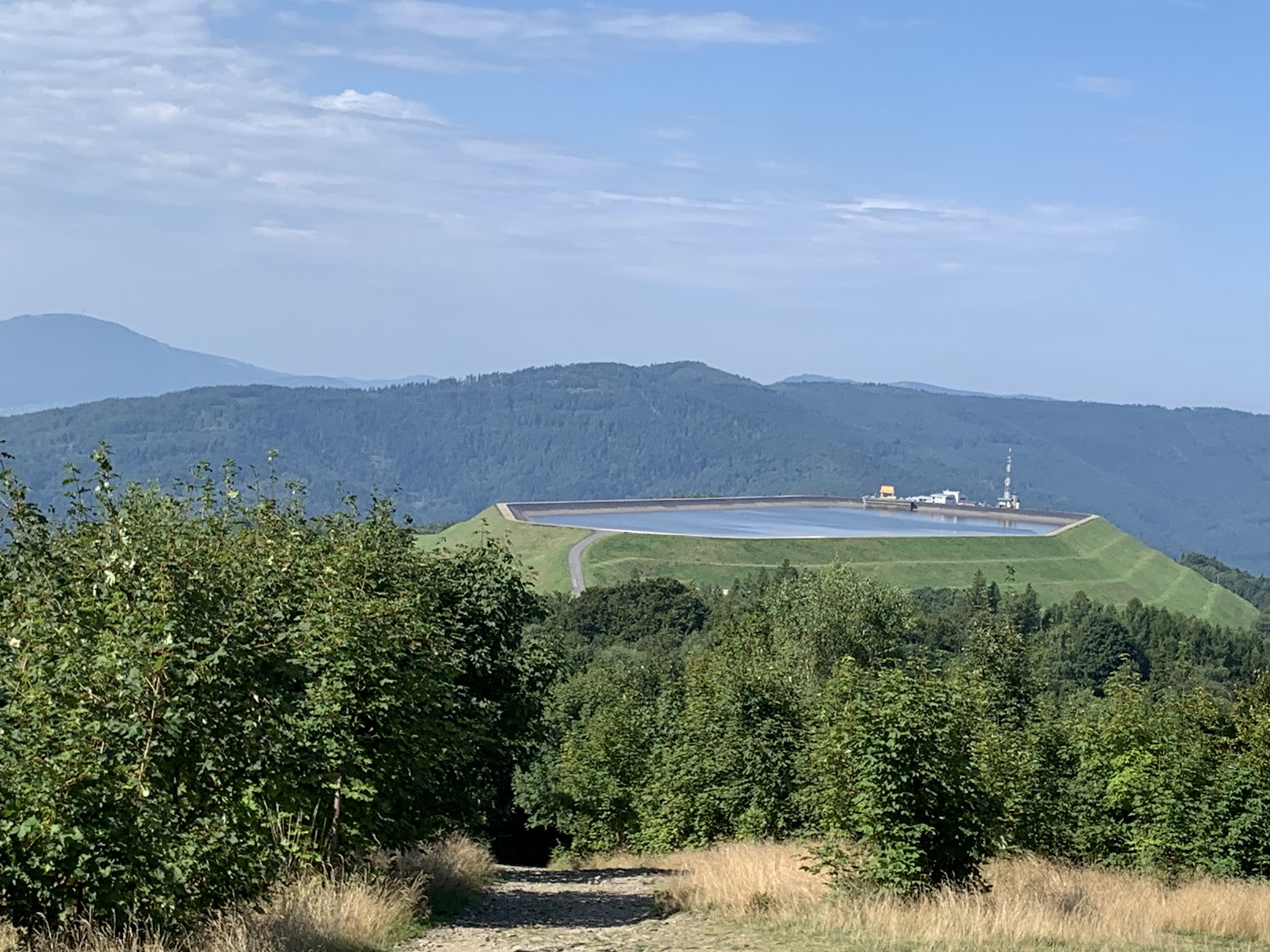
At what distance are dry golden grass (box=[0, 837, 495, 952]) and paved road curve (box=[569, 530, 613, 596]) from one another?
117 metres

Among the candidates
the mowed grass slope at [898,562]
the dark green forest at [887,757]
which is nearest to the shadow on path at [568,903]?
the dark green forest at [887,757]

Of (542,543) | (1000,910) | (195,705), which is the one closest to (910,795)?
(1000,910)

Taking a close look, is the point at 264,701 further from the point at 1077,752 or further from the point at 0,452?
the point at 1077,752

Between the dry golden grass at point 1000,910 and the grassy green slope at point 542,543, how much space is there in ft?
410

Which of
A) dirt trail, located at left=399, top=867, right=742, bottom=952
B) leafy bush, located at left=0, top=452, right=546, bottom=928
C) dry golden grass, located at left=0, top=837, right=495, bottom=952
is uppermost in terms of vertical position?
leafy bush, located at left=0, top=452, right=546, bottom=928

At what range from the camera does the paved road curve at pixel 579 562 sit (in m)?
152

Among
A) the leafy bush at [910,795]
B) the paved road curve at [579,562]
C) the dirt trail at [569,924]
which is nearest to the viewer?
the dirt trail at [569,924]

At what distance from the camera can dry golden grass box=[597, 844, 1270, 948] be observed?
1683 cm

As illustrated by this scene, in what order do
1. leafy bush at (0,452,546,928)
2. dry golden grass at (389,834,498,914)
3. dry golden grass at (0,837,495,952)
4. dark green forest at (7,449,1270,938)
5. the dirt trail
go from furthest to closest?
1. dry golden grass at (389,834,498,914)
2. the dirt trail
3. dark green forest at (7,449,1270,938)
4. dry golden grass at (0,837,495,952)
5. leafy bush at (0,452,546,928)

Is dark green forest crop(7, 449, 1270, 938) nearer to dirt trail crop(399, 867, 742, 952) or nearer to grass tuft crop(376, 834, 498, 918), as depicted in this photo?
grass tuft crop(376, 834, 498, 918)

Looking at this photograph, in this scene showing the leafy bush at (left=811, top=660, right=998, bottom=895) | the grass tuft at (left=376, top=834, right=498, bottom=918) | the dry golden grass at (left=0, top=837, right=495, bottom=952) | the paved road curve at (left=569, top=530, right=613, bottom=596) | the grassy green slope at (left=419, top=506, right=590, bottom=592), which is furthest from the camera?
the grassy green slope at (left=419, top=506, right=590, bottom=592)

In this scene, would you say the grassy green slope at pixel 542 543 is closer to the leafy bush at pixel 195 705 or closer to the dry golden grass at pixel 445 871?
the dry golden grass at pixel 445 871

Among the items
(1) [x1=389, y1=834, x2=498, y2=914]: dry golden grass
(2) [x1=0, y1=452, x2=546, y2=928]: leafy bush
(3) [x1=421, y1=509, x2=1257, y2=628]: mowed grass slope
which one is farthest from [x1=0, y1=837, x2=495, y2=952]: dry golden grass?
(3) [x1=421, y1=509, x2=1257, y2=628]: mowed grass slope

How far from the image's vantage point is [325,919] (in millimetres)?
16688
